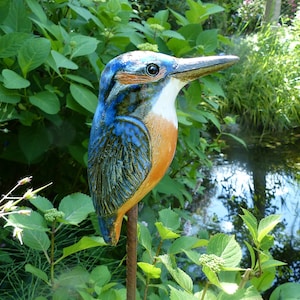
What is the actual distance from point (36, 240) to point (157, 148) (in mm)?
347

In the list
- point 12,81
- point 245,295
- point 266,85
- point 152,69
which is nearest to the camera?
point 152,69

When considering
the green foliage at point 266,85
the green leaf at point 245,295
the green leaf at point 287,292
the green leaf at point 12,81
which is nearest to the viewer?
the green leaf at point 245,295

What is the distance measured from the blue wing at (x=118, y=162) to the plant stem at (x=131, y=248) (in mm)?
31

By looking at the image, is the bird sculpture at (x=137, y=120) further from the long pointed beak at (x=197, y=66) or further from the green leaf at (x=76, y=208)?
the green leaf at (x=76, y=208)

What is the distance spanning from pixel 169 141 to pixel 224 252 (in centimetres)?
23

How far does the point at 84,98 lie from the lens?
108 cm

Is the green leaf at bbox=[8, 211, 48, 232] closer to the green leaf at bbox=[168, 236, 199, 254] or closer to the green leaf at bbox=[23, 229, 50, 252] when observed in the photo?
the green leaf at bbox=[23, 229, 50, 252]

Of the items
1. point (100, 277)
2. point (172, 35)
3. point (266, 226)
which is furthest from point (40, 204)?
point (172, 35)

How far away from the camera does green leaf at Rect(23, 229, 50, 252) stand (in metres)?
0.89

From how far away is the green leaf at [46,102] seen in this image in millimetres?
Answer: 1054

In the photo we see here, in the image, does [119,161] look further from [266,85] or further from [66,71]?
[266,85]

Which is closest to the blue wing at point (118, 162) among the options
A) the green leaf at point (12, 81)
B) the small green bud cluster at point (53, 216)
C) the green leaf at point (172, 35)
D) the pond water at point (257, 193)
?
the small green bud cluster at point (53, 216)

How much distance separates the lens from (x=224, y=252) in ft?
2.61

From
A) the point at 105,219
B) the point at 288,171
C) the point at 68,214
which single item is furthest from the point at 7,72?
the point at 288,171
